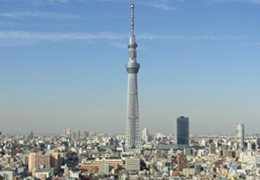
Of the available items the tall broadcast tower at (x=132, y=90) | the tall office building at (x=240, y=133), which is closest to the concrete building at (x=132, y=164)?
the tall broadcast tower at (x=132, y=90)

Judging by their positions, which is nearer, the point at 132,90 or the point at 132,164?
the point at 132,164

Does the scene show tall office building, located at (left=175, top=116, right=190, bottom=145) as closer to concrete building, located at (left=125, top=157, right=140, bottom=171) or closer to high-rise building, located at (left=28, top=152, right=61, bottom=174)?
concrete building, located at (left=125, top=157, right=140, bottom=171)

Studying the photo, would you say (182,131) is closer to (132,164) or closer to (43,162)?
(132,164)

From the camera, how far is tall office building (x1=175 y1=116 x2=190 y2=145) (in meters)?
69.2

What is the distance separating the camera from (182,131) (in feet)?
228

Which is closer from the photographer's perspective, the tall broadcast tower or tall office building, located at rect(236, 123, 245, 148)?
the tall broadcast tower

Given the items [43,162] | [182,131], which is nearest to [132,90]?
[43,162]

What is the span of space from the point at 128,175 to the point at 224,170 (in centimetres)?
661

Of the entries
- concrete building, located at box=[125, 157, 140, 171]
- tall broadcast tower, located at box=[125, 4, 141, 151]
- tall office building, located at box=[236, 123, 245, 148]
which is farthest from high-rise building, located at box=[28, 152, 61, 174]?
tall office building, located at box=[236, 123, 245, 148]

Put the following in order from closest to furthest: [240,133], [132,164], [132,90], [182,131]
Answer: [132,164] → [132,90] → [182,131] → [240,133]

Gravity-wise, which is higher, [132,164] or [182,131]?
[182,131]

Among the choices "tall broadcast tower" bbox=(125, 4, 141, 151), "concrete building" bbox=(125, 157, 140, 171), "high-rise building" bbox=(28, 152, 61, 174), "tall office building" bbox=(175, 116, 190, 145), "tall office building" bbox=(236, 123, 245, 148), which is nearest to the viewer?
"high-rise building" bbox=(28, 152, 61, 174)

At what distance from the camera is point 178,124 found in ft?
228

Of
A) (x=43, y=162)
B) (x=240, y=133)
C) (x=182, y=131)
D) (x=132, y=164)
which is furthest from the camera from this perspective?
(x=240, y=133)
